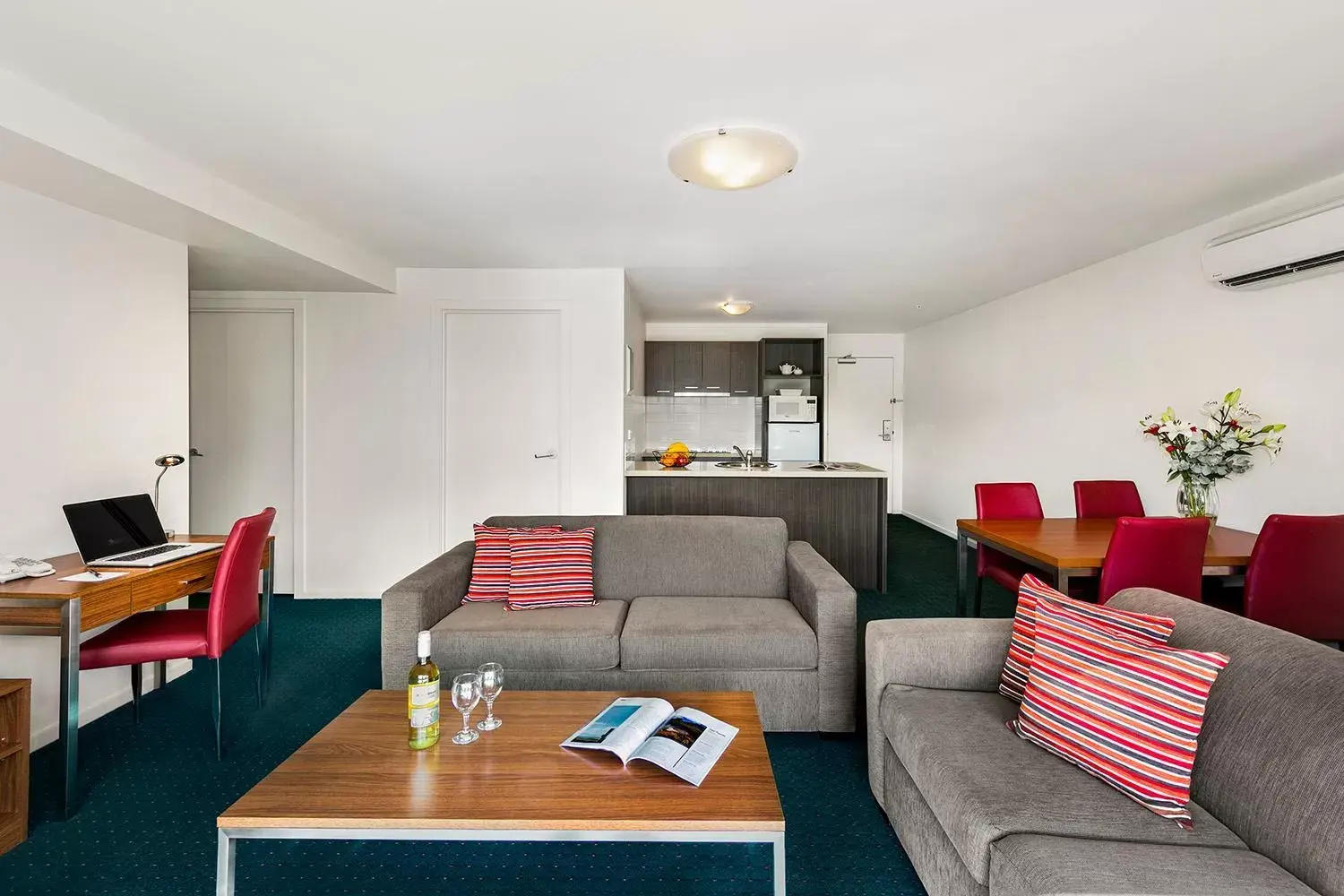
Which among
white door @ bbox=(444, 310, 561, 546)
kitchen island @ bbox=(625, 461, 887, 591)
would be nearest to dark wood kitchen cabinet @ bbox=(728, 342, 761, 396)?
kitchen island @ bbox=(625, 461, 887, 591)

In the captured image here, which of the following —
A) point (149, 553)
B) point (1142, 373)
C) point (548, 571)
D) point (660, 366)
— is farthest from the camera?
point (660, 366)

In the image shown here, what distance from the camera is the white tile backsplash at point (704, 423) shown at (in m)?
7.50

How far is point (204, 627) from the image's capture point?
2348 millimetres

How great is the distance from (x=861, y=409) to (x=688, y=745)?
6.67m

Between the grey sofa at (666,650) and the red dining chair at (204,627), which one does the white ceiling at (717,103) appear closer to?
the red dining chair at (204,627)

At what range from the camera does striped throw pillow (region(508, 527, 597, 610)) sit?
2705mm

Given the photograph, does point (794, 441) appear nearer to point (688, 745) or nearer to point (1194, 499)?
point (1194, 499)

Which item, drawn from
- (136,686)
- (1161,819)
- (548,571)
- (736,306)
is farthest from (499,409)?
(1161,819)

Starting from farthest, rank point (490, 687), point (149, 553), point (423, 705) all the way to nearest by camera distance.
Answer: point (149, 553) → point (490, 687) → point (423, 705)

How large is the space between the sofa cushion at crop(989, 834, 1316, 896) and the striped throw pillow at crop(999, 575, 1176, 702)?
0.48m

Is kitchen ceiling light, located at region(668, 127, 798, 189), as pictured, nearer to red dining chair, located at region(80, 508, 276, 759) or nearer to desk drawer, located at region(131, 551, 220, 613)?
red dining chair, located at region(80, 508, 276, 759)

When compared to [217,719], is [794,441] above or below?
above

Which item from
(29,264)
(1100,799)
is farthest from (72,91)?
(1100,799)

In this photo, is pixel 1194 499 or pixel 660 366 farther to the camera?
pixel 660 366
